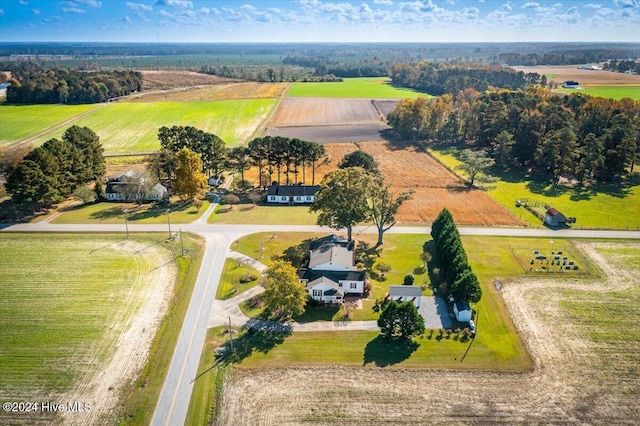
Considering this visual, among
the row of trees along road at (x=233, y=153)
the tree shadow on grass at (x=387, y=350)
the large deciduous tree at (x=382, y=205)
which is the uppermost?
the row of trees along road at (x=233, y=153)

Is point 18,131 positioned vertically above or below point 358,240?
above

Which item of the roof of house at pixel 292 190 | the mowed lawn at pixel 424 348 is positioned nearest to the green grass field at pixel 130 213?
the roof of house at pixel 292 190

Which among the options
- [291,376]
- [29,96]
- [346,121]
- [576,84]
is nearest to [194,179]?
[291,376]

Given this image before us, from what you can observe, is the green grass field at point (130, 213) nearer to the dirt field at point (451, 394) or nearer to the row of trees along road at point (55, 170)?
the row of trees along road at point (55, 170)

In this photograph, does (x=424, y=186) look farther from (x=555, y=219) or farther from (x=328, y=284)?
(x=328, y=284)

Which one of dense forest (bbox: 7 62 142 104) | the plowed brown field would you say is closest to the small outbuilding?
the plowed brown field

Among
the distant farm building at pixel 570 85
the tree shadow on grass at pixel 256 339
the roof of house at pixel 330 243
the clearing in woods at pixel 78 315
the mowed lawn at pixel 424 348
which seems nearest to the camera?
the clearing in woods at pixel 78 315

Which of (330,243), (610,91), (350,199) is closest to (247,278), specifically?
(330,243)

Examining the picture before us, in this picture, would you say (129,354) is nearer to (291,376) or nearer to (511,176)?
(291,376)
